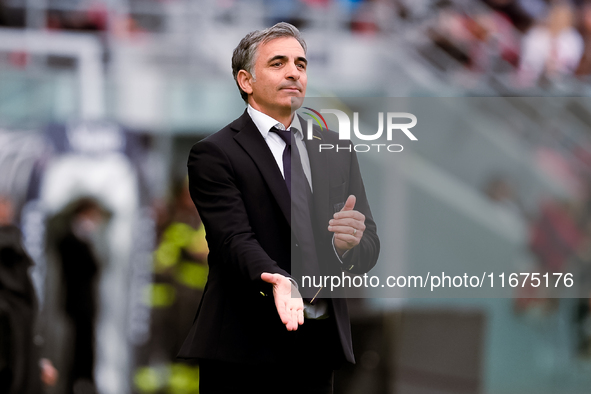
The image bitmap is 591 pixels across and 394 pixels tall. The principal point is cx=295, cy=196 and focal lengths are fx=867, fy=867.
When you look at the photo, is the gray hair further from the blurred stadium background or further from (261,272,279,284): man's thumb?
the blurred stadium background

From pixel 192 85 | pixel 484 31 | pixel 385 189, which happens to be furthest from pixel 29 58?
pixel 385 189

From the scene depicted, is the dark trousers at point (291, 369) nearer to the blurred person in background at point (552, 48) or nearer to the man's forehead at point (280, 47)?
the man's forehead at point (280, 47)

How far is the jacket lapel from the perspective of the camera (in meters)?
2.43

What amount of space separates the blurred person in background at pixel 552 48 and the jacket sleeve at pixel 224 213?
6320 mm

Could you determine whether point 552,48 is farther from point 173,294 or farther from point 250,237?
point 250,237

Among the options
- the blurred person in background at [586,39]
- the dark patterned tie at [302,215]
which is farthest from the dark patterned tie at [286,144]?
the blurred person in background at [586,39]

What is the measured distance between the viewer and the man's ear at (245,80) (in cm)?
251

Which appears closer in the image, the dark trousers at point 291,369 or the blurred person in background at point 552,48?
the dark trousers at point 291,369

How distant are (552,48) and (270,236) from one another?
7.18 m

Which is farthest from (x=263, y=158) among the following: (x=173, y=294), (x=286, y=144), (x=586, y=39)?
(x=586, y=39)

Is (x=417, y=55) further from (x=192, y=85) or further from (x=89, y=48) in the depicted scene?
(x=89, y=48)

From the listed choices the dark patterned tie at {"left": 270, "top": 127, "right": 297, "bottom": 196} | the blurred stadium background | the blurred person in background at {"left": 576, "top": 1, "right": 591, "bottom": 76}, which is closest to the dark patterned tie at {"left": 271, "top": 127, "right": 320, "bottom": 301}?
the dark patterned tie at {"left": 270, "top": 127, "right": 297, "bottom": 196}

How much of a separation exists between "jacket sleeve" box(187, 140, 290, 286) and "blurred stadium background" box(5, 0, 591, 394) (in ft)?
2.25

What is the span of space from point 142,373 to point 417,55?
4.42 meters
